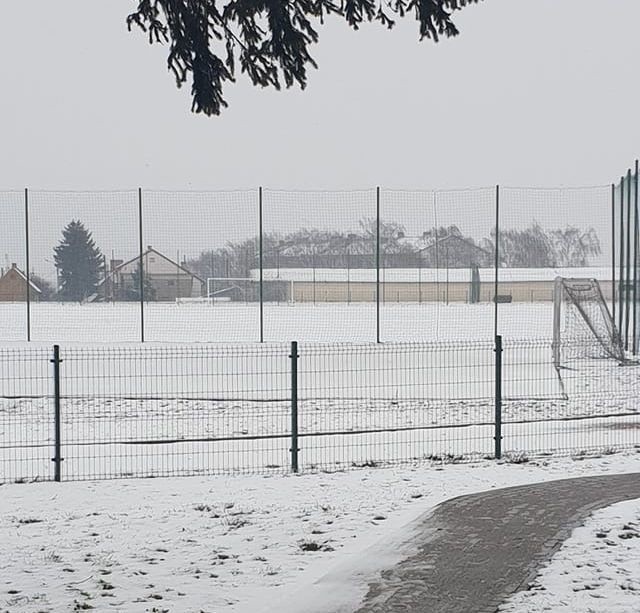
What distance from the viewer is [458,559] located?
6312 millimetres

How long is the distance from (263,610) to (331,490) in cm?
358

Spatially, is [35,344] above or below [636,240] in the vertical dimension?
below

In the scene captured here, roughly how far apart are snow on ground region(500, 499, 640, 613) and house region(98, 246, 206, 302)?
1995 cm

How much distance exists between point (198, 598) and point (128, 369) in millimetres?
13565

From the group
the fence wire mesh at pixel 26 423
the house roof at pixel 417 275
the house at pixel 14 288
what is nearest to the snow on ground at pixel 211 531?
the fence wire mesh at pixel 26 423

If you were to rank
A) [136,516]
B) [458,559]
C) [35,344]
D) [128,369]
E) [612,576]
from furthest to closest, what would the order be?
[35,344] → [128,369] → [136,516] → [458,559] → [612,576]

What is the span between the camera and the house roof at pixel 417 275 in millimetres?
28125

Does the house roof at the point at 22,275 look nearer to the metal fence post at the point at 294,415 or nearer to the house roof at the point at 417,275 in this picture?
the house roof at the point at 417,275

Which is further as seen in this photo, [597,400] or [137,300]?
[137,300]

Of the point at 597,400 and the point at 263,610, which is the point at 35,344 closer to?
the point at 597,400

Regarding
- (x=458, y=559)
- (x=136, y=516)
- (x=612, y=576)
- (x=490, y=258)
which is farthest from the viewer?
(x=490, y=258)

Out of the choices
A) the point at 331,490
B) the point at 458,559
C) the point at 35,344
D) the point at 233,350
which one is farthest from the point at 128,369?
the point at 458,559

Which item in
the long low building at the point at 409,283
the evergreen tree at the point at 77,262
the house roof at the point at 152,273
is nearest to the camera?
the house roof at the point at 152,273

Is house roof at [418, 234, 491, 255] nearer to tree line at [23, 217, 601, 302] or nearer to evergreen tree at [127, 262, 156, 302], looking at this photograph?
tree line at [23, 217, 601, 302]
